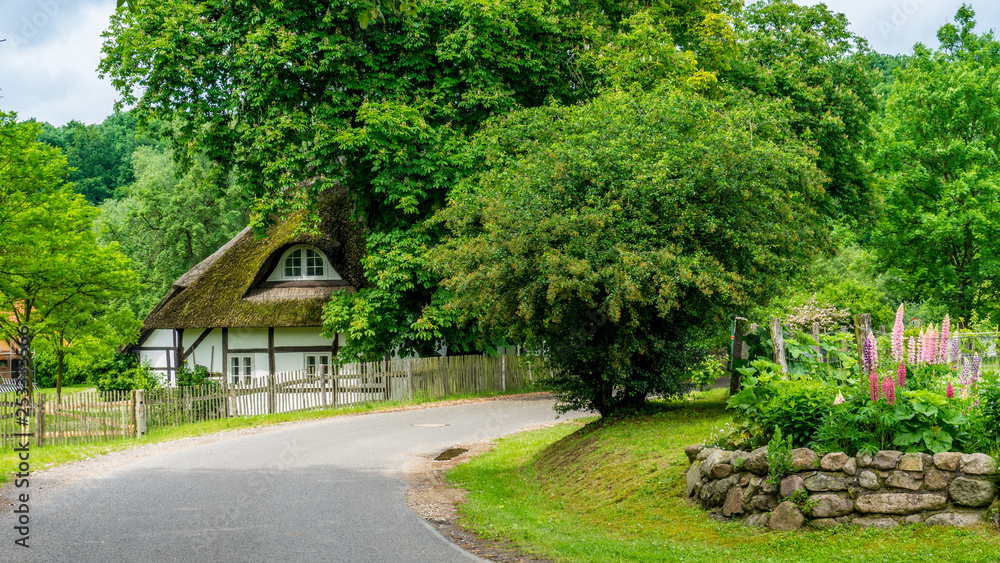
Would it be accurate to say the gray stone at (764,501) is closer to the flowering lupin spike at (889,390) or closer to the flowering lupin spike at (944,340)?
the flowering lupin spike at (889,390)

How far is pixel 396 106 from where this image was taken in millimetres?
22406

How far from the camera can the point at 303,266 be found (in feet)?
98.0

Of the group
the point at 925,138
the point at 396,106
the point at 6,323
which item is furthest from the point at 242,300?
the point at 925,138

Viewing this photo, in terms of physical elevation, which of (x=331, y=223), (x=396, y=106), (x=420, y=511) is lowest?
(x=420, y=511)

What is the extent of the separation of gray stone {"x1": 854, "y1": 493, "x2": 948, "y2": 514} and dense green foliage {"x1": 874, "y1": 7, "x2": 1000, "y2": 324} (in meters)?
28.2

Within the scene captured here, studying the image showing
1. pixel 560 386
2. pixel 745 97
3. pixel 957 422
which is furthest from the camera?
pixel 745 97

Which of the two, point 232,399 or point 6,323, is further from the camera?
point 6,323

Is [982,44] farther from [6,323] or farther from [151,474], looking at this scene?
[6,323]

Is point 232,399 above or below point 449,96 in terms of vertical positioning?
below

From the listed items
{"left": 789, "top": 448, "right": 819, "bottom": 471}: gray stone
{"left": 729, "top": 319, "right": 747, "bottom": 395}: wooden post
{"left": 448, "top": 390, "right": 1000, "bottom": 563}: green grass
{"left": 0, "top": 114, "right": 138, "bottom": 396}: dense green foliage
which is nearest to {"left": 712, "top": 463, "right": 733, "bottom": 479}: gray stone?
{"left": 448, "top": 390, "right": 1000, "bottom": 563}: green grass

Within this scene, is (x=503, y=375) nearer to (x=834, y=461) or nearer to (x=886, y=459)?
(x=834, y=461)

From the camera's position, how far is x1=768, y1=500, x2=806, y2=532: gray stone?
754 centimetres

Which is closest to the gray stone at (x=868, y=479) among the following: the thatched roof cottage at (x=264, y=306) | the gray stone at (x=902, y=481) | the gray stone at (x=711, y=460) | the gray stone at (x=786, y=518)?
the gray stone at (x=902, y=481)

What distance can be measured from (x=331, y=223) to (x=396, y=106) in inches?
345
